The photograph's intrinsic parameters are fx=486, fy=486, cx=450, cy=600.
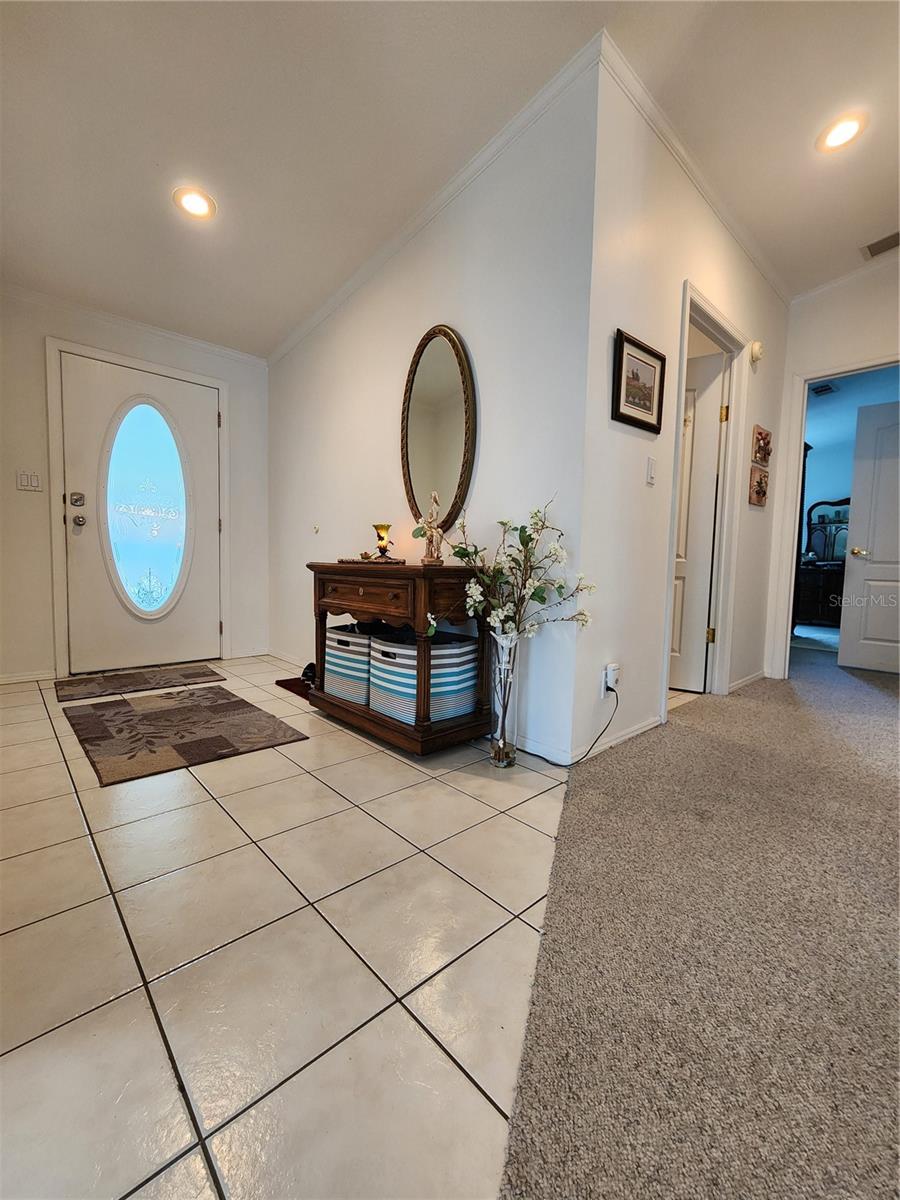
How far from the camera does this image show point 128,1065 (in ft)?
2.52

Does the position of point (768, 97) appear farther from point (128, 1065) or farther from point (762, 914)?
point (128, 1065)

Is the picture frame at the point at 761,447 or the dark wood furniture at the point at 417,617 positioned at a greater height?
the picture frame at the point at 761,447

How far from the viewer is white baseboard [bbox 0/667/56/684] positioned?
3121 millimetres

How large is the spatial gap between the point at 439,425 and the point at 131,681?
2.65 meters

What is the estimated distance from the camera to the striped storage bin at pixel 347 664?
2248 millimetres

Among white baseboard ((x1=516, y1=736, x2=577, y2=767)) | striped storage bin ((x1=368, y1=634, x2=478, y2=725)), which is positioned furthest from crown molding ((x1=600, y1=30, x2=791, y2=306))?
white baseboard ((x1=516, y1=736, x2=577, y2=767))

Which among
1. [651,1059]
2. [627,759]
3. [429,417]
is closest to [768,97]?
[429,417]

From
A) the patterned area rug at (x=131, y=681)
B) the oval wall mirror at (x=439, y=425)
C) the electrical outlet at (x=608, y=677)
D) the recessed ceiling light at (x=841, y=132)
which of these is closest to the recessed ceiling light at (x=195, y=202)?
the oval wall mirror at (x=439, y=425)

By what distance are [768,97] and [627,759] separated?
2.68 m

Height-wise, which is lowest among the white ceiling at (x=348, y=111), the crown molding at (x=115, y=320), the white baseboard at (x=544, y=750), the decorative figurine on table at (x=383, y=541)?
the white baseboard at (x=544, y=750)

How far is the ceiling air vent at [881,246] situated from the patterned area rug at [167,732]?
4.17 meters

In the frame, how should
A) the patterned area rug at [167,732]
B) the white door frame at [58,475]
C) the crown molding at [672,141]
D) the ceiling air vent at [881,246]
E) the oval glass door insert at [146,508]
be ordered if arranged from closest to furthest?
the crown molding at [672,141] < the patterned area rug at [167,732] < the ceiling air vent at [881,246] < the white door frame at [58,475] < the oval glass door insert at [146,508]

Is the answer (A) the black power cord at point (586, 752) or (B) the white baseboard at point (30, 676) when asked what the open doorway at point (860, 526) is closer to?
(A) the black power cord at point (586, 752)

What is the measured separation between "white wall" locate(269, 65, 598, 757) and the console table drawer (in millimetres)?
432
